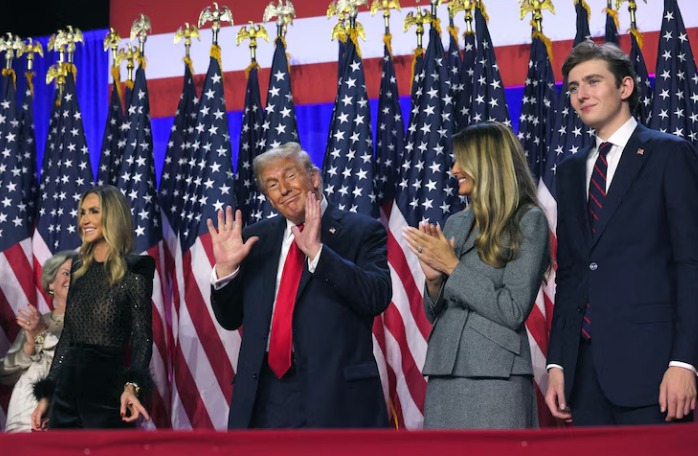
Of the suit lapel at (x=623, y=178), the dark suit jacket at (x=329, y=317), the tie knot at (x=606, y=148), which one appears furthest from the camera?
the dark suit jacket at (x=329, y=317)

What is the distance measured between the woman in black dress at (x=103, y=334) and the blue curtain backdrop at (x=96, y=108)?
164 centimetres

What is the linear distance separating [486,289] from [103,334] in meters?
1.70

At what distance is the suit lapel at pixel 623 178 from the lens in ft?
8.64

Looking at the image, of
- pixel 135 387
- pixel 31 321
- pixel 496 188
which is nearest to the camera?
pixel 496 188

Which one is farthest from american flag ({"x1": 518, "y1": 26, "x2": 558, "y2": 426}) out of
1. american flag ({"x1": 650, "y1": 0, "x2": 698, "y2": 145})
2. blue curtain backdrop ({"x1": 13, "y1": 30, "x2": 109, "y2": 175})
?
blue curtain backdrop ({"x1": 13, "y1": 30, "x2": 109, "y2": 175})

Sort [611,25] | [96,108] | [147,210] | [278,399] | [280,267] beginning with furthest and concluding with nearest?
[96,108], [147,210], [611,25], [280,267], [278,399]

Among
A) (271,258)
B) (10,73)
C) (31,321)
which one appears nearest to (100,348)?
(31,321)

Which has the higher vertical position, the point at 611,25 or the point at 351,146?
the point at 611,25

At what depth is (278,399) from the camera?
3080 millimetres

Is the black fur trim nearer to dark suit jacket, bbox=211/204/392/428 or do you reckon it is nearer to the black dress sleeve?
the black dress sleeve

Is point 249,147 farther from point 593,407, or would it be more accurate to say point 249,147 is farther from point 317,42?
point 593,407

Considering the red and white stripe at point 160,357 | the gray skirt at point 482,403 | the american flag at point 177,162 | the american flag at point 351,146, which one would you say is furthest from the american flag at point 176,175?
the gray skirt at point 482,403

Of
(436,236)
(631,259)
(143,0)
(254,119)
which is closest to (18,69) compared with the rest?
(143,0)

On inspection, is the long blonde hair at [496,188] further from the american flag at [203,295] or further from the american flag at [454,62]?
the american flag at [203,295]
